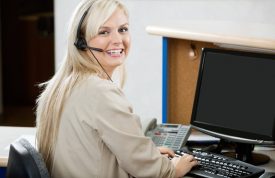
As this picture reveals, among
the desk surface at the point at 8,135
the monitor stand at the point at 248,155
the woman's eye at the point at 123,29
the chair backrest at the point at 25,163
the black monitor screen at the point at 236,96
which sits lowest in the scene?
the desk surface at the point at 8,135

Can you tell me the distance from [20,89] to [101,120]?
14.6 ft

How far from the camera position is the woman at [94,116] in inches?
75.1

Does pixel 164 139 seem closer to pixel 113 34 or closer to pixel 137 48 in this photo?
pixel 113 34

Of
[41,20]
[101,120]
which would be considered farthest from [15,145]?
[41,20]

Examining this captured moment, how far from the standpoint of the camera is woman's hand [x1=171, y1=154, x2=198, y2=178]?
2041mm

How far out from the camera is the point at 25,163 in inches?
72.0

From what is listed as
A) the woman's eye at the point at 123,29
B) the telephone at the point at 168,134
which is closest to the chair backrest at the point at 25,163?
the woman's eye at the point at 123,29

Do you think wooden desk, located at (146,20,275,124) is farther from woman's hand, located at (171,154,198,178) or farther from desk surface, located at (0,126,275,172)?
woman's hand, located at (171,154,198,178)

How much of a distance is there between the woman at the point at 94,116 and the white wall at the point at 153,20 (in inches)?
84.5

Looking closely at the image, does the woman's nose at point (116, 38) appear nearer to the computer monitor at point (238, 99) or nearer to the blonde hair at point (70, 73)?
the blonde hair at point (70, 73)

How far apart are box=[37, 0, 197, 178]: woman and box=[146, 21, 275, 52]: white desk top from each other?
387 mm

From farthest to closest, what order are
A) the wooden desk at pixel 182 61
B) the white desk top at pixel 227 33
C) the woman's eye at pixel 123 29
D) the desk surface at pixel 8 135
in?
the wooden desk at pixel 182 61 → the desk surface at pixel 8 135 → the white desk top at pixel 227 33 → the woman's eye at pixel 123 29

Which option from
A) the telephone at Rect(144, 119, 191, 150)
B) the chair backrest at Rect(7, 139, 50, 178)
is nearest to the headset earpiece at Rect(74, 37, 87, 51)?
the chair backrest at Rect(7, 139, 50, 178)

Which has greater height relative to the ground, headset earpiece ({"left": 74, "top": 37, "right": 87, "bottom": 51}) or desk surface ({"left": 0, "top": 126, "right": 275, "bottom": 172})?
headset earpiece ({"left": 74, "top": 37, "right": 87, "bottom": 51})
